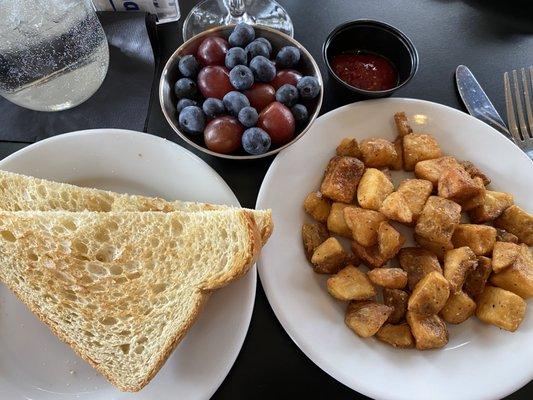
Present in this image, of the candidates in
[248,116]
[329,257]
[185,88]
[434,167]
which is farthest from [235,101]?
[434,167]

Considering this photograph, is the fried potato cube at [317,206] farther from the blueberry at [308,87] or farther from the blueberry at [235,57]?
the blueberry at [235,57]

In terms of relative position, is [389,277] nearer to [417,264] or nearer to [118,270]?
[417,264]

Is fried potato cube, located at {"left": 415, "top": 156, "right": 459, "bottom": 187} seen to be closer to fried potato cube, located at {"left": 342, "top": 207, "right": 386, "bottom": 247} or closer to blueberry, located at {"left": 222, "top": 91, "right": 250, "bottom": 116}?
fried potato cube, located at {"left": 342, "top": 207, "right": 386, "bottom": 247}

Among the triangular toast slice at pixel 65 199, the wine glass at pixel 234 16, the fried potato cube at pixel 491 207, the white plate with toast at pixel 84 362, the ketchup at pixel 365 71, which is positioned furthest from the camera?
the wine glass at pixel 234 16

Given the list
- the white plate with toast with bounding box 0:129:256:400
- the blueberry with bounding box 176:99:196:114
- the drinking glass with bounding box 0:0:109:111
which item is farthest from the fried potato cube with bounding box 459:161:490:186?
the drinking glass with bounding box 0:0:109:111

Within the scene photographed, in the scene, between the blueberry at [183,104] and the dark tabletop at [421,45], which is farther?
the dark tabletop at [421,45]

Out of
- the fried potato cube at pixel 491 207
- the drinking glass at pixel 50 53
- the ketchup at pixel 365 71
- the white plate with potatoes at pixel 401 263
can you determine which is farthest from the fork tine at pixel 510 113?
the drinking glass at pixel 50 53
